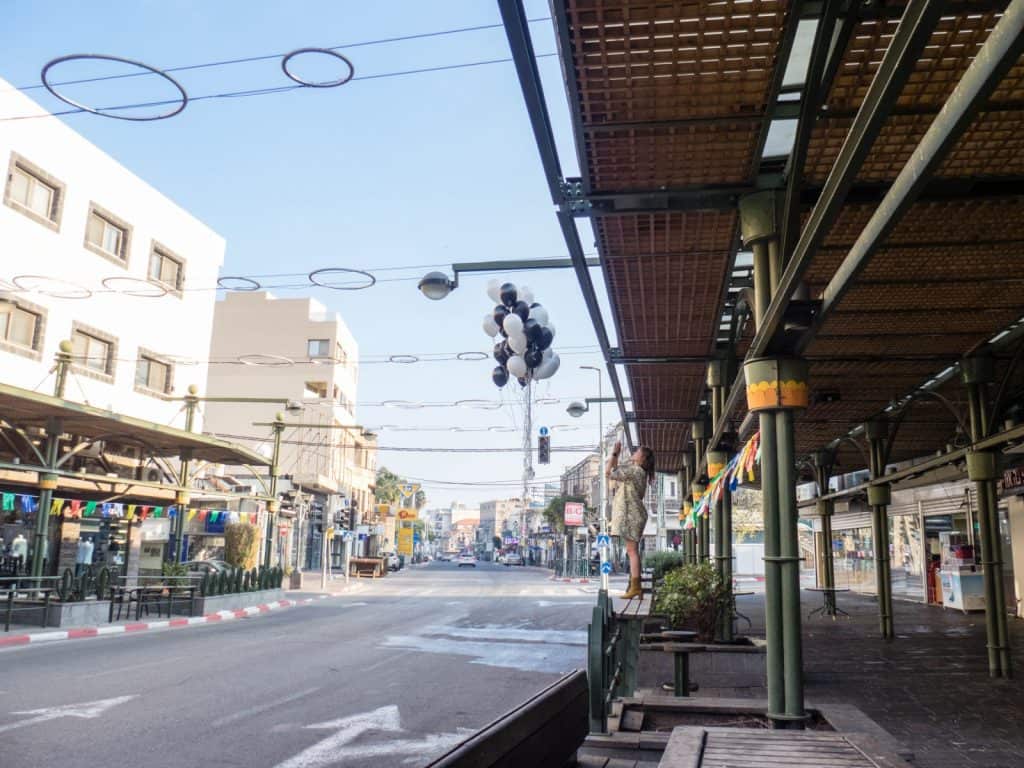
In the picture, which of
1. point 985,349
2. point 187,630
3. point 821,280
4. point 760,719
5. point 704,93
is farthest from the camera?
point 187,630

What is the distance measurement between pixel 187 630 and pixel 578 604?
14.2 meters

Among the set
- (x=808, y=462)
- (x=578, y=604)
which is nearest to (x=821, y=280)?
(x=808, y=462)

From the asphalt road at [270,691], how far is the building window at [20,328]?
7.87 metres

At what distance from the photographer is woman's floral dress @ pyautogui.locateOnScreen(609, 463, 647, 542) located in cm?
1100

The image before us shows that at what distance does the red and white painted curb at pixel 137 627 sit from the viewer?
50.4 ft

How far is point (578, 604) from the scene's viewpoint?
2909 cm

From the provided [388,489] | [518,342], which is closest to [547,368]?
[518,342]

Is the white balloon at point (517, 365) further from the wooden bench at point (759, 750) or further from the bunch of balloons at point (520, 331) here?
the wooden bench at point (759, 750)

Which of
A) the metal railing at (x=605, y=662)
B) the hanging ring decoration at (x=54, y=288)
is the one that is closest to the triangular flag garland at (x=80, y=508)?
the hanging ring decoration at (x=54, y=288)

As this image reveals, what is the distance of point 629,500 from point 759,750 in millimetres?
6664

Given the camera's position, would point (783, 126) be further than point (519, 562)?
No

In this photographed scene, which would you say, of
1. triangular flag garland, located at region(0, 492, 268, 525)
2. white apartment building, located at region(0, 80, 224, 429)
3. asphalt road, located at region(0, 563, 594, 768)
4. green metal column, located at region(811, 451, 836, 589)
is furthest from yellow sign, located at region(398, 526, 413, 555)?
green metal column, located at region(811, 451, 836, 589)

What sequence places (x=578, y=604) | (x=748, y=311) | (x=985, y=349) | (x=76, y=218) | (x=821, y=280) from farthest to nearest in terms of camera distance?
(x=578, y=604) → (x=76, y=218) → (x=748, y=311) → (x=985, y=349) → (x=821, y=280)

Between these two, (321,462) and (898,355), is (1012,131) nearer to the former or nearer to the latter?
(898,355)
